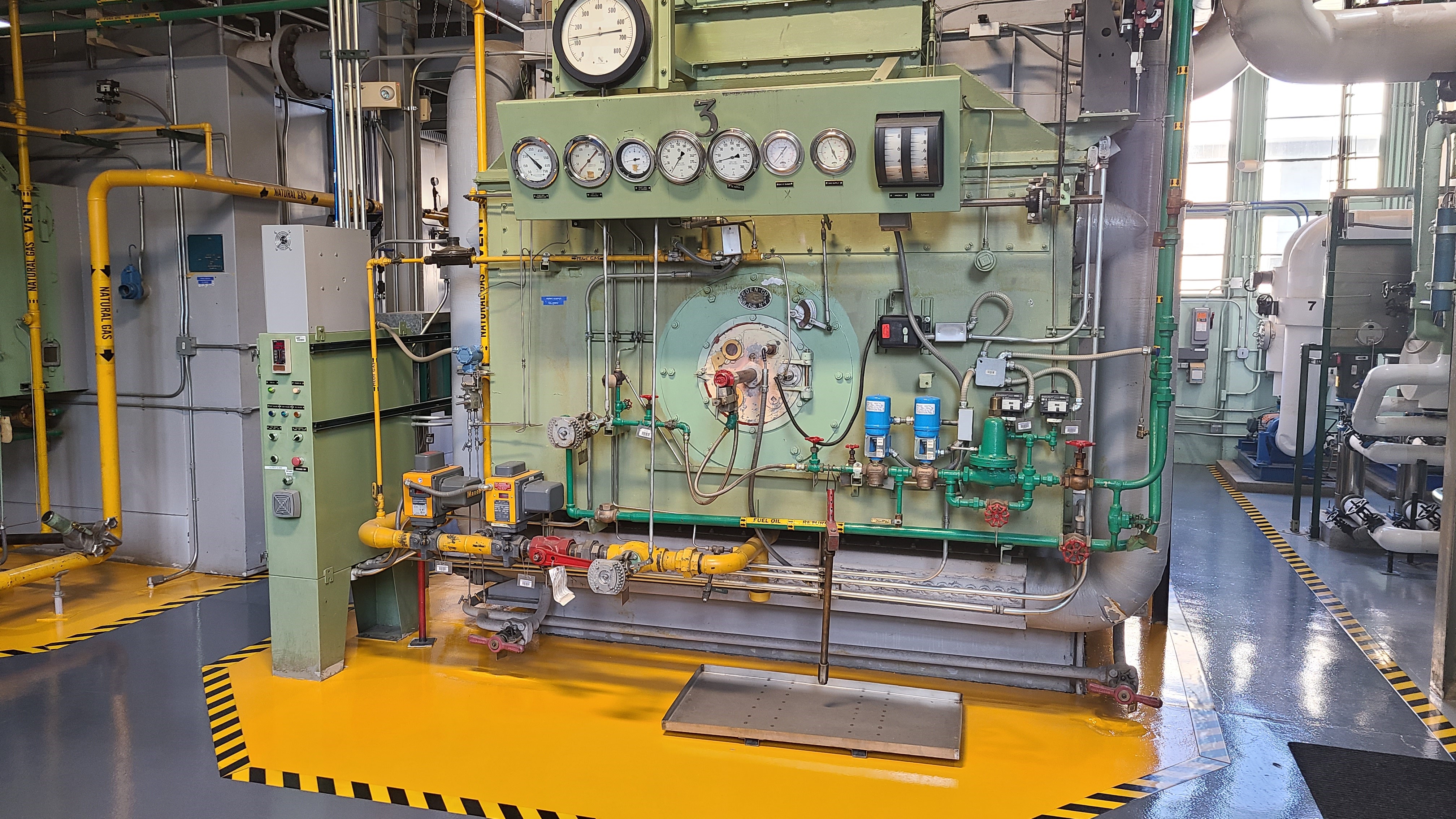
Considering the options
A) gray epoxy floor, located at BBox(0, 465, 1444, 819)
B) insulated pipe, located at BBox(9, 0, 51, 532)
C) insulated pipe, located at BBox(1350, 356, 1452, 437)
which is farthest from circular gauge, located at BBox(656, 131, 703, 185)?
insulated pipe, located at BBox(1350, 356, 1452, 437)

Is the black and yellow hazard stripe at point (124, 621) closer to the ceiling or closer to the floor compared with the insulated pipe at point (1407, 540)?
closer to the floor

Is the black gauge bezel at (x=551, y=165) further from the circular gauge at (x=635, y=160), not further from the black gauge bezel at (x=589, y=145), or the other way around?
the circular gauge at (x=635, y=160)

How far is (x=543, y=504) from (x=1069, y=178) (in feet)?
9.13

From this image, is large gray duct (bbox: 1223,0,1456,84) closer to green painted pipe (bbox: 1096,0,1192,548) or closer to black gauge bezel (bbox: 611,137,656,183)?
green painted pipe (bbox: 1096,0,1192,548)

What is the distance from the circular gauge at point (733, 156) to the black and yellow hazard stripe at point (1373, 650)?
3.88 metres

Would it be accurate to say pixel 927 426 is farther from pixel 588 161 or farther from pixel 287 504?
pixel 287 504

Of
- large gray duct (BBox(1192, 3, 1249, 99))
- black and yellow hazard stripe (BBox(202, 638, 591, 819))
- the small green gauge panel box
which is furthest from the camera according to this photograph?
large gray duct (BBox(1192, 3, 1249, 99))

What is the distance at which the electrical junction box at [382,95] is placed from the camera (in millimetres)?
5695

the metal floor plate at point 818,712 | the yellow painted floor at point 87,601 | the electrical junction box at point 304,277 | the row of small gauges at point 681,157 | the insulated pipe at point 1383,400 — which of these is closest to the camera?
the row of small gauges at point 681,157

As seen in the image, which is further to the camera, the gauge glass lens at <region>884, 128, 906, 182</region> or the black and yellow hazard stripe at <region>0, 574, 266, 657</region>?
the black and yellow hazard stripe at <region>0, 574, 266, 657</region>

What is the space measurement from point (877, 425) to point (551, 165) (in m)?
1.85

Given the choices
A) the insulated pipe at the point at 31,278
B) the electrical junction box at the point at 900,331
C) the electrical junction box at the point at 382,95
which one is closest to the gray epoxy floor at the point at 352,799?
the insulated pipe at the point at 31,278

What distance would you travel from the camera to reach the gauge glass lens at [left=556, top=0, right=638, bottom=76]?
4094mm

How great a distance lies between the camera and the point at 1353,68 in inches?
170
